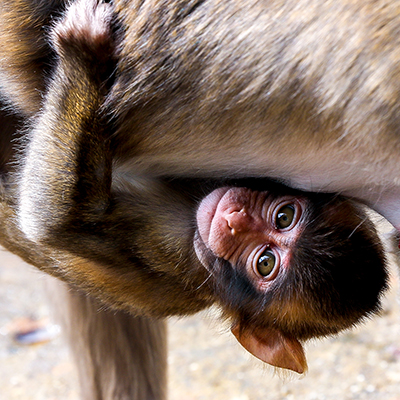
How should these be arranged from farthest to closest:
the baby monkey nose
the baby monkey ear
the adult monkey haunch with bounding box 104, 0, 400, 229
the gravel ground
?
1. the gravel ground
2. the baby monkey ear
3. the baby monkey nose
4. the adult monkey haunch with bounding box 104, 0, 400, 229

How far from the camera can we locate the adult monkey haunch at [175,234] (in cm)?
182

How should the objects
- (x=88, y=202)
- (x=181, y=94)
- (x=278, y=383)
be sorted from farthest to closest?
(x=278, y=383) → (x=88, y=202) → (x=181, y=94)

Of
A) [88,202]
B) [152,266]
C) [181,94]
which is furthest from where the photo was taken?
[152,266]

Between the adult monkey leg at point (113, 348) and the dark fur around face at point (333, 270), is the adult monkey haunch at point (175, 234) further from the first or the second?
the adult monkey leg at point (113, 348)

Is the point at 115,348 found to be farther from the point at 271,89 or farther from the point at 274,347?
the point at 271,89

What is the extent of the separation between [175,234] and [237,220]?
24 centimetres

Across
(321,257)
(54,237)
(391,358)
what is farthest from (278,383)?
(54,237)

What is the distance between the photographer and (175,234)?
7.02ft

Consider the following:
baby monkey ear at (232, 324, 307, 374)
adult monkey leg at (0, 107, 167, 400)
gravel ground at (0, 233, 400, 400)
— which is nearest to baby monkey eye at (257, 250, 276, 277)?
baby monkey ear at (232, 324, 307, 374)

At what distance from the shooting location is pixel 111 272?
2162mm

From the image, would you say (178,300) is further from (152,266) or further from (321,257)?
(321,257)

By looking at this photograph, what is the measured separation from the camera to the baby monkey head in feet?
6.51

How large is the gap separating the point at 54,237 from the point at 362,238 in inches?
34.5

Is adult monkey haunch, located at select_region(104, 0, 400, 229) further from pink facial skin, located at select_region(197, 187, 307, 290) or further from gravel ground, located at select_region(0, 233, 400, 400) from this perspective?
gravel ground, located at select_region(0, 233, 400, 400)
